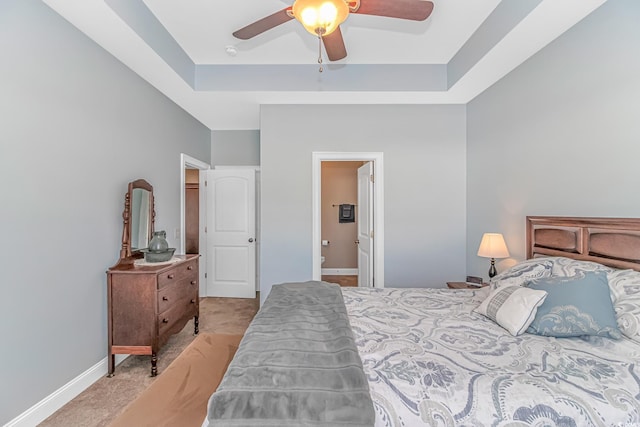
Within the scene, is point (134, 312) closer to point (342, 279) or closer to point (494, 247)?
point (494, 247)

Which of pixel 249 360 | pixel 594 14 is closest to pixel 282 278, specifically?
pixel 249 360

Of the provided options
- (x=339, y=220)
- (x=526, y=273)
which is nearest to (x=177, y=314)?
(x=526, y=273)

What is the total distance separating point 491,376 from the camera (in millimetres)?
1049

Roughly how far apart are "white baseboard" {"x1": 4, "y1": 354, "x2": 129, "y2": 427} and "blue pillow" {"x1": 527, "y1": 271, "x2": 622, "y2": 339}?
290 cm

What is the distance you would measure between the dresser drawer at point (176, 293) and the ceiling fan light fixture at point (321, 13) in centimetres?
225

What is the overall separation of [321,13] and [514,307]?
1.88 meters

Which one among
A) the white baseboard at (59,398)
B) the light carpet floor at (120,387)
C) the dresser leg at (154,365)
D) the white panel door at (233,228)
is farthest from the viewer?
the white panel door at (233,228)

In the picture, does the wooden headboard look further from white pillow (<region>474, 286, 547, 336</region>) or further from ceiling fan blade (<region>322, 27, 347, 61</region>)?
ceiling fan blade (<region>322, 27, 347, 61</region>)

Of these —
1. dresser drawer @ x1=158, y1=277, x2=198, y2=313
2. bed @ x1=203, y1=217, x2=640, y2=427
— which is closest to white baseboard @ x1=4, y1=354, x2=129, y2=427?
dresser drawer @ x1=158, y1=277, x2=198, y2=313

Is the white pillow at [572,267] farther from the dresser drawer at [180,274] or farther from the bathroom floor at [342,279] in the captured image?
the bathroom floor at [342,279]

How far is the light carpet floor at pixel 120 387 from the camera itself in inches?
71.0

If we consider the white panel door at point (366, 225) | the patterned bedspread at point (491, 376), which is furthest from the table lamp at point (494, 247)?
the white panel door at point (366, 225)

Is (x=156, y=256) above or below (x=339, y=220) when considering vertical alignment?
below

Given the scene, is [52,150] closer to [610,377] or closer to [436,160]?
[610,377]
